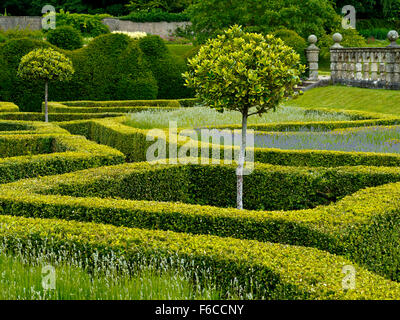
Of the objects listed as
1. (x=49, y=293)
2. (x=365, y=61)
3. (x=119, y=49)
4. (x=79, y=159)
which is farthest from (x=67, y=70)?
(x=49, y=293)

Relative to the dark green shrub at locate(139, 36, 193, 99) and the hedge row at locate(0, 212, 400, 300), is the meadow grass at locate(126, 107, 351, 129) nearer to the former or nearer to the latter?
the hedge row at locate(0, 212, 400, 300)

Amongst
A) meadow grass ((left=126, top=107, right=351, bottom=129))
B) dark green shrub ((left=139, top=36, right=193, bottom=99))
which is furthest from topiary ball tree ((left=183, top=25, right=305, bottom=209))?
→ dark green shrub ((left=139, top=36, right=193, bottom=99))

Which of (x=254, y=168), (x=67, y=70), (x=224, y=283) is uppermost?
(x=67, y=70)

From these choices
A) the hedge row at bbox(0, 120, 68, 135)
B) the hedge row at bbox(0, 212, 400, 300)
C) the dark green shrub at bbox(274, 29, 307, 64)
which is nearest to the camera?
the hedge row at bbox(0, 212, 400, 300)

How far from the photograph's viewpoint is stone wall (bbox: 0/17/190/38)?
4712 cm

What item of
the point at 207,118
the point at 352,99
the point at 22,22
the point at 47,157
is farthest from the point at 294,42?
the point at 22,22

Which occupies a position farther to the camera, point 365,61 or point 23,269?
point 365,61

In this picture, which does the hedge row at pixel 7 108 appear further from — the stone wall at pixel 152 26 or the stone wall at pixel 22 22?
the stone wall at pixel 22 22

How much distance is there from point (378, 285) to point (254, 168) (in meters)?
3.91

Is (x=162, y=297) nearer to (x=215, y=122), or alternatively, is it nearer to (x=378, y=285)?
(x=378, y=285)

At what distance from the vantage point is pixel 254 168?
7.79 meters

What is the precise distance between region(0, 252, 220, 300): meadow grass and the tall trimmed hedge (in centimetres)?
1831

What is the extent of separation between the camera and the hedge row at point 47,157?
8.31 metres

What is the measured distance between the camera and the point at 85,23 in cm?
4225
